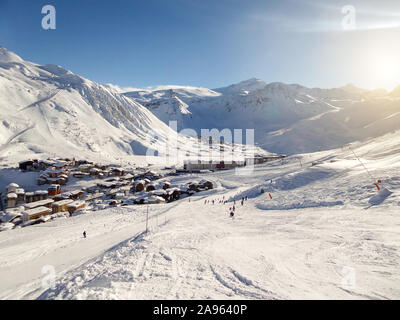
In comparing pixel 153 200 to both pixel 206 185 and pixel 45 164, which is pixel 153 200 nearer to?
pixel 206 185

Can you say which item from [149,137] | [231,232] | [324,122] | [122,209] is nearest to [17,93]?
[149,137]

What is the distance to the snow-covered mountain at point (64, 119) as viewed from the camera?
71000mm

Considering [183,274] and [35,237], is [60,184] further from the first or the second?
[183,274]

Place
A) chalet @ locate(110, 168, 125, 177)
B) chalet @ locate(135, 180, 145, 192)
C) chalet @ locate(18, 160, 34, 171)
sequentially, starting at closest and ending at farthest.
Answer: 1. chalet @ locate(135, 180, 145, 192)
2. chalet @ locate(18, 160, 34, 171)
3. chalet @ locate(110, 168, 125, 177)

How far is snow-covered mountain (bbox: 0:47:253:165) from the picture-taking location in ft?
233

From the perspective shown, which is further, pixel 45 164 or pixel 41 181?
pixel 45 164

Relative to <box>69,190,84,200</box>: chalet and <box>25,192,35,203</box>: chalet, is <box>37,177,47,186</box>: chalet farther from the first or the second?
<box>69,190,84,200</box>: chalet

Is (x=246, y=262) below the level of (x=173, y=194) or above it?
above

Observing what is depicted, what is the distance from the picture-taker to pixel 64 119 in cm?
9169

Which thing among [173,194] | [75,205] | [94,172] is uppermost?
[94,172]

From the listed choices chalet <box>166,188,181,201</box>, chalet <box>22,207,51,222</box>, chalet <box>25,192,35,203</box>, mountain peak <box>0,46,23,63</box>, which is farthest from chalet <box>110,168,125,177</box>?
mountain peak <box>0,46,23,63</box>

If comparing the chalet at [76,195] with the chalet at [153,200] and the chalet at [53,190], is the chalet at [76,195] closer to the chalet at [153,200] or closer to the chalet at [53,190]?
the chalet at [53,190]

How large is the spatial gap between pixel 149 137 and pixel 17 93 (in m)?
64.2

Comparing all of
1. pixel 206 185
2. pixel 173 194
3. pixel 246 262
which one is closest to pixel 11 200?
pixel 173 194
